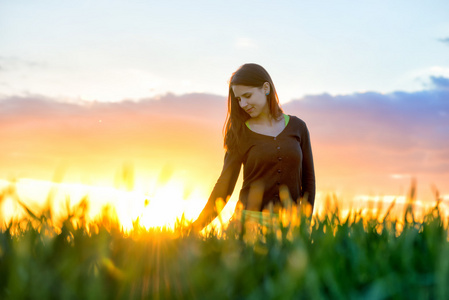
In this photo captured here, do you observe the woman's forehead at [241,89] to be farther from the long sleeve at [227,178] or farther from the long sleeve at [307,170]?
the long sleeve at [307,170]

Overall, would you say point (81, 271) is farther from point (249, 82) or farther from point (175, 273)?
point (249, 82)

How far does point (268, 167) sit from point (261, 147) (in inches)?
9.6

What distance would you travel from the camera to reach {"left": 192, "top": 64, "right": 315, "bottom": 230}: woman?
4953 mm

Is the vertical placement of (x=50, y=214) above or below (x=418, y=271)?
above

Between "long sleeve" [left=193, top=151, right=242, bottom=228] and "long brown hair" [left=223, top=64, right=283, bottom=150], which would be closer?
"long sleeve" [left=193, top=151, right=242, bottom=228]

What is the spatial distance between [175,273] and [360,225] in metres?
1.18

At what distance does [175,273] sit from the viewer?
178cm

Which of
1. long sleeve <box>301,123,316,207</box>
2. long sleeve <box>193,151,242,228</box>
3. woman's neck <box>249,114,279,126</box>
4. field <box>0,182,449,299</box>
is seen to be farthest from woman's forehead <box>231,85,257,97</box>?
field <box>0,182,449,299</box>

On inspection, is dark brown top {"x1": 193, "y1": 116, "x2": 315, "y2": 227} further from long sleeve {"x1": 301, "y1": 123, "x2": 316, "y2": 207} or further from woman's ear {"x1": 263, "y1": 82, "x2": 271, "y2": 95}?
woman's ear {"x1": 263, "y1": 82, "x2": 271, "y2": 95}

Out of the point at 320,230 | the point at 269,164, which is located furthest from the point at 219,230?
the point at 269,164

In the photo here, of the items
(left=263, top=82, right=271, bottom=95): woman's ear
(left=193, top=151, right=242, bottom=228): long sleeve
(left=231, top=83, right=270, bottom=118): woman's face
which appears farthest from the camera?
(left=263, top=82, right=271, bottom=95): woman's ear

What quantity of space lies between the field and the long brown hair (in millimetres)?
2843

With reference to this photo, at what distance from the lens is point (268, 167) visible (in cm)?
503

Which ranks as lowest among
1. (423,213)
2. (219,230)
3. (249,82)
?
(219,230)
